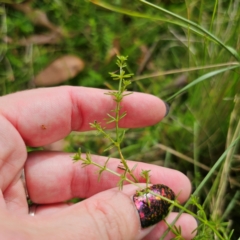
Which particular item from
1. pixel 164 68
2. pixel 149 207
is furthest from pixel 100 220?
pixel 164 68

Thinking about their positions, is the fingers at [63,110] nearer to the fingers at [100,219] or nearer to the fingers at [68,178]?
Answer: the fingers at [68,178]

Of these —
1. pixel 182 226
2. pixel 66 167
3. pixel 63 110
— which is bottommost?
pixel 182 226

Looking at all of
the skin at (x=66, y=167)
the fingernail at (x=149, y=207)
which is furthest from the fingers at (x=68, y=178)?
the fingernail at (x=149, y=207)

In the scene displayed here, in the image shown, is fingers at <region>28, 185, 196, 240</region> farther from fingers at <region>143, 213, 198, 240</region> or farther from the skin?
fingers at <region>143, 213, 198, 240</region>

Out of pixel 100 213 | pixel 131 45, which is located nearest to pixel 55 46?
pixel 131 45

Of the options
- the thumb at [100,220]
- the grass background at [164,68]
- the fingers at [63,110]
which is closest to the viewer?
the thumb at [100,220]

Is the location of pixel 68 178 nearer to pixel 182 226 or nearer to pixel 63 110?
pixel 63 110

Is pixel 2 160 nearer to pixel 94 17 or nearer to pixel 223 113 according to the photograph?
pixel 223 113
